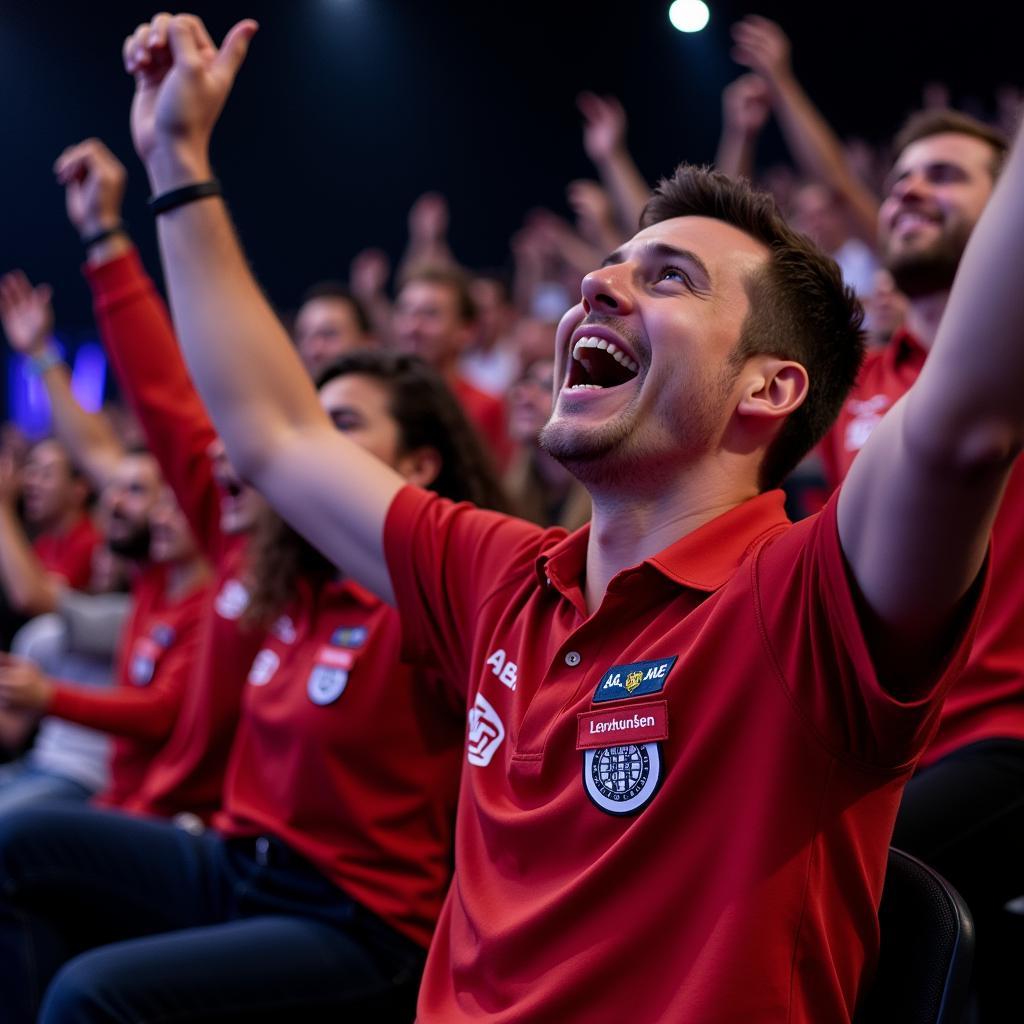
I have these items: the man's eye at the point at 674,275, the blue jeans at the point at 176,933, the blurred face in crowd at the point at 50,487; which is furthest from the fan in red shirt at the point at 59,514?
the man's eye at the point at 674,275

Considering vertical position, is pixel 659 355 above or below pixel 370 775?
above

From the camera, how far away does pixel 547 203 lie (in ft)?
18.6

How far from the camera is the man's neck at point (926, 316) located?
6.00 feet

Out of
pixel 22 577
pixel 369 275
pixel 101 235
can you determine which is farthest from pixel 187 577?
pixel 369 275

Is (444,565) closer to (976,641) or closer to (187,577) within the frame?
(976,641)

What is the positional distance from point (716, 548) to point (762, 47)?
2026 mm

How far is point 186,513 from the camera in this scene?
2084 millimetres

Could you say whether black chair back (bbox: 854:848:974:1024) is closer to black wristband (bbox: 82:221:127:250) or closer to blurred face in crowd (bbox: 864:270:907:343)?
black wristband (bbox: 82:221:127:250)

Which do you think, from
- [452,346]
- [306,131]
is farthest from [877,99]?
[306,131]

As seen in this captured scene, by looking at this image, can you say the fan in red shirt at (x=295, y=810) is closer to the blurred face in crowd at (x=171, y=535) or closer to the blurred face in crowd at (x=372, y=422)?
the blurred face in crowd at (x=372, y=422)

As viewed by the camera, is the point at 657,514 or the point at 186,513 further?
the point at 186,513

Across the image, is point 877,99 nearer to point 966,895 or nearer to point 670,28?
point 670,28

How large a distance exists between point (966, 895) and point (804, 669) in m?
0.73

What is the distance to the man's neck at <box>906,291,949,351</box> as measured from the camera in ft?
6.00
